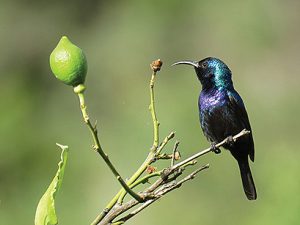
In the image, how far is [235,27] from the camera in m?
8.12

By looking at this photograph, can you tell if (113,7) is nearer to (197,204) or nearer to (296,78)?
(296,78)

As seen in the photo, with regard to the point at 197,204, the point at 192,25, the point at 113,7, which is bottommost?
the point at 197,204

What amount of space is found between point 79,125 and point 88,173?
0.68 meters

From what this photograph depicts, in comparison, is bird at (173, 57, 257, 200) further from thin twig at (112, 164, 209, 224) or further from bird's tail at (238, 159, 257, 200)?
thin twig at (112, 164, 209, 224)

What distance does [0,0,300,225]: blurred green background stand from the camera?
5.75 metres

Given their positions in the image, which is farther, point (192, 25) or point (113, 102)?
point (192, 25)

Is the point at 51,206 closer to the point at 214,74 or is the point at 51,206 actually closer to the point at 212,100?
the point at 212,100

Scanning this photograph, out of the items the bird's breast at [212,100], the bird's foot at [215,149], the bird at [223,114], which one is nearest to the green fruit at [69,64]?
the bird's foot at [215,149]

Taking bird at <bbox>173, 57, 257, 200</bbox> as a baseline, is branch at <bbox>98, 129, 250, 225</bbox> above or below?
above

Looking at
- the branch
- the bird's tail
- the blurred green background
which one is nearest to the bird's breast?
the bird's tail

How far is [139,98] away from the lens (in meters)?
7.32

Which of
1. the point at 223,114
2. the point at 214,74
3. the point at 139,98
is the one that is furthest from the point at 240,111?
the point at 139,98

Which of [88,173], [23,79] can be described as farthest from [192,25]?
[88,173]

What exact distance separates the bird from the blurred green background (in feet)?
4.62
